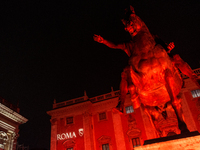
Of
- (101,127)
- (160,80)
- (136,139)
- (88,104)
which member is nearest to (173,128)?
(136,139)

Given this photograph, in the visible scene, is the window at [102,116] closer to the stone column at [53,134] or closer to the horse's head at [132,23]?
the stone column at [53,134]

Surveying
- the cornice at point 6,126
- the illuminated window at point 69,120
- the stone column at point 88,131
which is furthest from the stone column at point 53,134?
the cornice at point 6,126

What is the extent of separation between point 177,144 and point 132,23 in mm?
2965

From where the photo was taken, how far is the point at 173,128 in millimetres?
20000

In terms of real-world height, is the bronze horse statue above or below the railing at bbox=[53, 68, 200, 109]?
below

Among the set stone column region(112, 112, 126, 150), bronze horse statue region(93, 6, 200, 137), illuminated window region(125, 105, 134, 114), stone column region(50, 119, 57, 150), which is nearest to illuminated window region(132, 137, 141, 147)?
stone column region(112, 112, 126, 150)

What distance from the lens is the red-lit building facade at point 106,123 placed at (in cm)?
2073

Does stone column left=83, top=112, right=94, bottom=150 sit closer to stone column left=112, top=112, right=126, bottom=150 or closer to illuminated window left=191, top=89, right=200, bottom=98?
stone column left=112, top=112, right=126, bottom=150

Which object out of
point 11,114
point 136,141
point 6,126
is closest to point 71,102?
point 11,114

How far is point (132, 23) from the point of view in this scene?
14.6 ft

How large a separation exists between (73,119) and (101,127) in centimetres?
410

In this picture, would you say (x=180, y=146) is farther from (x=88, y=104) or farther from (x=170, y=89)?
(x=88, y=104)

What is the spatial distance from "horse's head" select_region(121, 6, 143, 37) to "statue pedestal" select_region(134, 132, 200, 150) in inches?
110

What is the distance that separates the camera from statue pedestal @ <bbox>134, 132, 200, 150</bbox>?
2594mm
